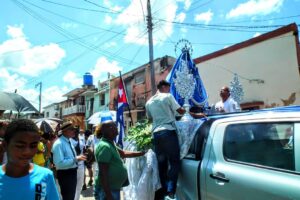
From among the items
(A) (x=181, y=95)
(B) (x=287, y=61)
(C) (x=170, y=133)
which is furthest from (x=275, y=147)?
(B) (x=287, y=61)

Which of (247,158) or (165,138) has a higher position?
(165,138)

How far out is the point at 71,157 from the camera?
17.1ft

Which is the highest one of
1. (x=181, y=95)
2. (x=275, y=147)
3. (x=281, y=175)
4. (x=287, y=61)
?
(x=287, y=61)

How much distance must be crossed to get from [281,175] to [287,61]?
12.5 metres

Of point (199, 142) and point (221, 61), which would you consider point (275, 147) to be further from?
point (221, 61)

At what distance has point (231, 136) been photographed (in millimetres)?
3574

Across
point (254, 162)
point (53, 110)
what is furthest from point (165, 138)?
point (53, 110)

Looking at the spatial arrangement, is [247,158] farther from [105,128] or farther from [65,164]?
[65,164]

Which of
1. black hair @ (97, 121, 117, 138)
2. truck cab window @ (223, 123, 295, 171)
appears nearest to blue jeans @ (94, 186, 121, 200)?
black hair @ (97, 121, 117, 138)

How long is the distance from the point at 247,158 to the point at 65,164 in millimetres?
2895

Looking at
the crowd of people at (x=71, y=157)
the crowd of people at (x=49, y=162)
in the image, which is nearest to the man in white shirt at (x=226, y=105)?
the crowd of people at (x=71, y=157)

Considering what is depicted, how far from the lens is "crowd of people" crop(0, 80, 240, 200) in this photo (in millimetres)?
Result: 1938

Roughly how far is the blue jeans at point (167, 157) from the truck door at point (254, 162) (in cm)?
68

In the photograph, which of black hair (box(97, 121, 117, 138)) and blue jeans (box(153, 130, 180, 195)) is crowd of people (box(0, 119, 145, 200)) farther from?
blue jeans (box(153, 130, 180, 195))
